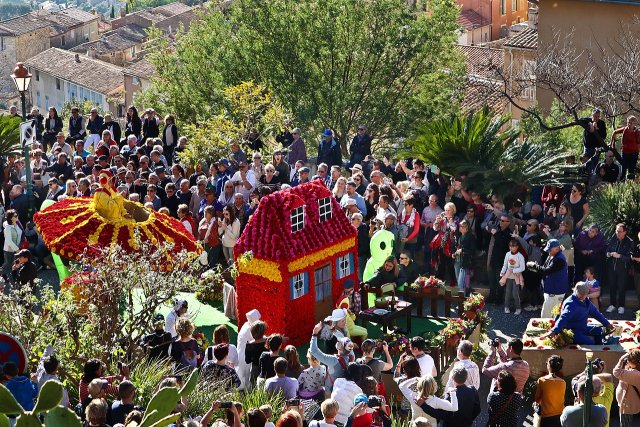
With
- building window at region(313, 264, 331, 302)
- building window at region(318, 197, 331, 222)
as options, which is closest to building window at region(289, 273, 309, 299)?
building window at region(313, 264, 331, 302)

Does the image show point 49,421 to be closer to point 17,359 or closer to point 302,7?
point 17,359

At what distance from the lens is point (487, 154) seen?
76.8 feet

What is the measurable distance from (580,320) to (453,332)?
5.78 feet

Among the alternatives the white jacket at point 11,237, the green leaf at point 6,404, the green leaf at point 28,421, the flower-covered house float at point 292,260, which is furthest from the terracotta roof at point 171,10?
the green leaf at point 28,421

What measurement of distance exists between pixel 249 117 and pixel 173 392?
2068cm

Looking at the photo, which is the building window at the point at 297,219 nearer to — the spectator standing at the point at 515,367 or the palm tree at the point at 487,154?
the palm tree at the point at 487,154

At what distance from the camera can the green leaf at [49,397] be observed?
27.7ft

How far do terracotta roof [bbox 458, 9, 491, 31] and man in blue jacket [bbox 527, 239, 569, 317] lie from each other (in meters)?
67.9

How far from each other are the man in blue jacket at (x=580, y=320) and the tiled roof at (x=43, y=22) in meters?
95.5

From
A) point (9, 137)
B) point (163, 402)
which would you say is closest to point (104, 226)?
point (9, 137)

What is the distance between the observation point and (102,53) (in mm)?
102125

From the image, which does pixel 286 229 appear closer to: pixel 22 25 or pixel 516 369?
pixel 516 369

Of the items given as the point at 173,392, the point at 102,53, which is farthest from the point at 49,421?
the point at 102,53

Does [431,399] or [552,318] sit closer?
[431,399]
